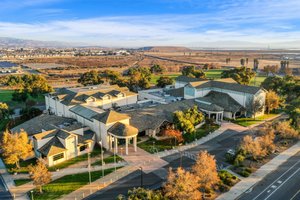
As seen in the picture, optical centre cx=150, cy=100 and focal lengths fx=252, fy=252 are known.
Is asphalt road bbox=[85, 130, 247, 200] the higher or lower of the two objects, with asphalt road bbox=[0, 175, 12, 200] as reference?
higher

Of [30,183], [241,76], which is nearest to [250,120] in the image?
[241,76]

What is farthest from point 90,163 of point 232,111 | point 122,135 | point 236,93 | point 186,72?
point 186,72

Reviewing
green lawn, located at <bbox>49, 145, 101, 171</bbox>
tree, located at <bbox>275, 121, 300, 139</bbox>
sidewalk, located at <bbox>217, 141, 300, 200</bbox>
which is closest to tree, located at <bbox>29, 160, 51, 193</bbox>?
green lawn, located at <bbox>49, 145, 101, 171</bbox>

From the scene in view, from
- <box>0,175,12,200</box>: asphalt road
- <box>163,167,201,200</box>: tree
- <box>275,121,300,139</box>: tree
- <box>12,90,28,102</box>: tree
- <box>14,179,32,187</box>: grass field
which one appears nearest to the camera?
<box>163,167,201,200</box>: tree

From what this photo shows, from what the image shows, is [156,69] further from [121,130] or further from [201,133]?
[121,130]

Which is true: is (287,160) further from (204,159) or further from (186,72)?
(186,72)

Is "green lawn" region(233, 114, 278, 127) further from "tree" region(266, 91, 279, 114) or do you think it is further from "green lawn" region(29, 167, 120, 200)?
"green lawn" region(29, 167, 120, 200)
